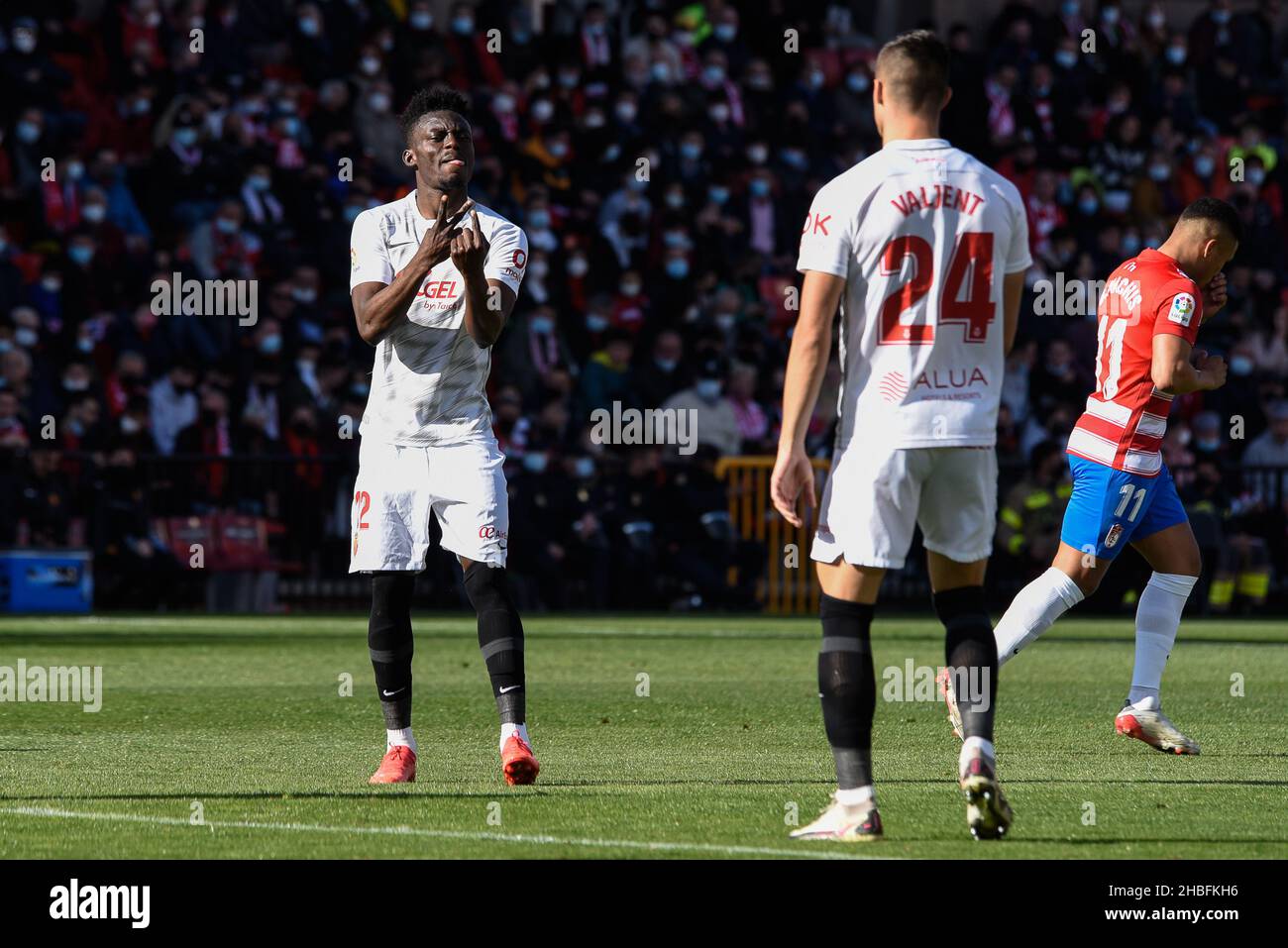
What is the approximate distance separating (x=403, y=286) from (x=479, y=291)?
0.28 m

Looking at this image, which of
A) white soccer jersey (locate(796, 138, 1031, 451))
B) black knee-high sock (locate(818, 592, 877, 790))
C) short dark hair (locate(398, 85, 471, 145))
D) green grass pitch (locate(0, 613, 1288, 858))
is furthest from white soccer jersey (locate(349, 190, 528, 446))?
black knee-high sock (locate(818, 592, 877, 790))

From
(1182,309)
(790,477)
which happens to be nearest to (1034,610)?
(1182,309)

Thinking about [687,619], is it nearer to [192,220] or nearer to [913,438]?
[192,220]

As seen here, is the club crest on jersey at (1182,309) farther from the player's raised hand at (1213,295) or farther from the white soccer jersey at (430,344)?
the white soccer jersey at (430,344)

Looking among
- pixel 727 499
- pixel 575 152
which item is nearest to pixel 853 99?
pixel 575 152

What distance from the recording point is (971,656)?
682 centimetres

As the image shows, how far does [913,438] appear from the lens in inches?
261

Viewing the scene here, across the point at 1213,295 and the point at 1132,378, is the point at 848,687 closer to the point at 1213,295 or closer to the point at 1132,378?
the point at 1132,378

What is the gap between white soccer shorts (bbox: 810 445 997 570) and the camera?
21.8 ft

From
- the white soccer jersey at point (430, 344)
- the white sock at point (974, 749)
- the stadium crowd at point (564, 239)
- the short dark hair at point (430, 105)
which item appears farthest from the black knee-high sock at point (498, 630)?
the stadium crowd at point (564, 239)

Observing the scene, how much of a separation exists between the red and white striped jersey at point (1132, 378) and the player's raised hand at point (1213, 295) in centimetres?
26

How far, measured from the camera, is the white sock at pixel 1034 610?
381 inches

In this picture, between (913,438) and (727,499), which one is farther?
(727,499)
